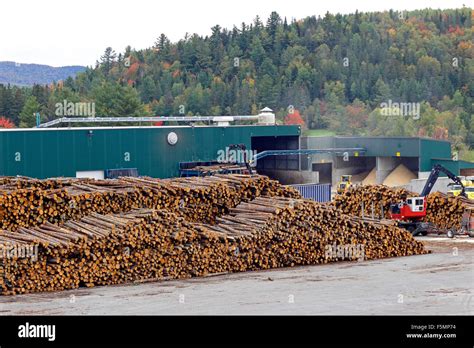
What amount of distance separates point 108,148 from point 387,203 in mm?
18237

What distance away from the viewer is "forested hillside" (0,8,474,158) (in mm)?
130000

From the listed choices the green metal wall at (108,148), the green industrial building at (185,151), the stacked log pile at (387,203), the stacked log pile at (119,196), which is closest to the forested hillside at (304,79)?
the green industrial building at (185,151)

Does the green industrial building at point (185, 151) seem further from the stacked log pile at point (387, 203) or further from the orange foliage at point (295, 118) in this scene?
the orange foliage at point (295, 118)

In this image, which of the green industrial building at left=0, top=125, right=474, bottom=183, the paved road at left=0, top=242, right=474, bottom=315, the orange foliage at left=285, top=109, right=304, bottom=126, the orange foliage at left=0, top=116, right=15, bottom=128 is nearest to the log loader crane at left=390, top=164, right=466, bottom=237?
the paved road at left=0, top=242, right=474, bottom=315

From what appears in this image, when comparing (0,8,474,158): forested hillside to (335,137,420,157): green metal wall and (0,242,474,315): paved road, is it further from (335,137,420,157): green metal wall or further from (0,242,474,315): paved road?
(0,242,474,315): paved road

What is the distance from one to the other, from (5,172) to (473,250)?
82.6ft

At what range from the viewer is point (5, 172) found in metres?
48.0

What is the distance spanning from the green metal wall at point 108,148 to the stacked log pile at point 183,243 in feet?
63.7

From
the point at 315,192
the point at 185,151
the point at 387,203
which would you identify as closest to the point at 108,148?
the point at 185,151

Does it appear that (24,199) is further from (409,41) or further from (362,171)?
(409,41)

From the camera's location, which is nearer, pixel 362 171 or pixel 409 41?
pixel 362 171

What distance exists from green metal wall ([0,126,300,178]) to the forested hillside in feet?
173
